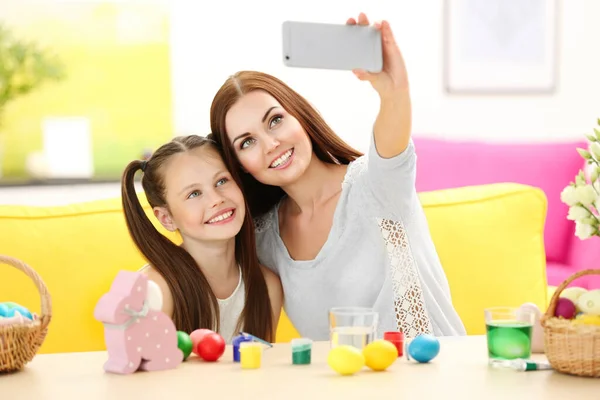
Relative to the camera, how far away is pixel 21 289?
7.40 ft

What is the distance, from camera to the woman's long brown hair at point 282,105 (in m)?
2.17

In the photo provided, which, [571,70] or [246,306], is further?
[571,70]

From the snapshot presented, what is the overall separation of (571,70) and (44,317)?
3599mm

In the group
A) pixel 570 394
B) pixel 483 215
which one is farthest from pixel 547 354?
pixel 483 215

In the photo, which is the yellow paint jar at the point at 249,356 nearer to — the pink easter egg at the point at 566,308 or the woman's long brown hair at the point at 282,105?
the pink easter egg at the point at 566,308

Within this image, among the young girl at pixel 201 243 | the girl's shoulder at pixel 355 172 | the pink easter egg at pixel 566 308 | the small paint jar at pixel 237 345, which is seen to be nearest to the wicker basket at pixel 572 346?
the pink easter egg at pixel 566 308

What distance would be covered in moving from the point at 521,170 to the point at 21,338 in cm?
245

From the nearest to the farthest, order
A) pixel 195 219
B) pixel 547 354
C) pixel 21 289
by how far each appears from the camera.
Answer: pixel 547 354, pixel 195 219, pixel 21 289

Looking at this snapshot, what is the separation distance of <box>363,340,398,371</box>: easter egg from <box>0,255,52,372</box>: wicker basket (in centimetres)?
56

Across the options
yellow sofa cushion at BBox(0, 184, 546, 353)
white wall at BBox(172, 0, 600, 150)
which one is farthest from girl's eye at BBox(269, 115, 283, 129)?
white wall at BBox(172, 0, 600, 150)

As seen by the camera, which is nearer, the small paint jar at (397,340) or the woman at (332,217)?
the small paint jar at (397,340)

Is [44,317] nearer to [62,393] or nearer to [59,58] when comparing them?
[62,393]

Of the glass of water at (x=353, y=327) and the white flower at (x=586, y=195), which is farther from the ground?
the white flower at (x=586, y=195)

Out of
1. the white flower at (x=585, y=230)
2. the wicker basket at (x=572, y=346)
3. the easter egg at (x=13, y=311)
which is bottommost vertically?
the wicker basket at (x=572, y=346)
